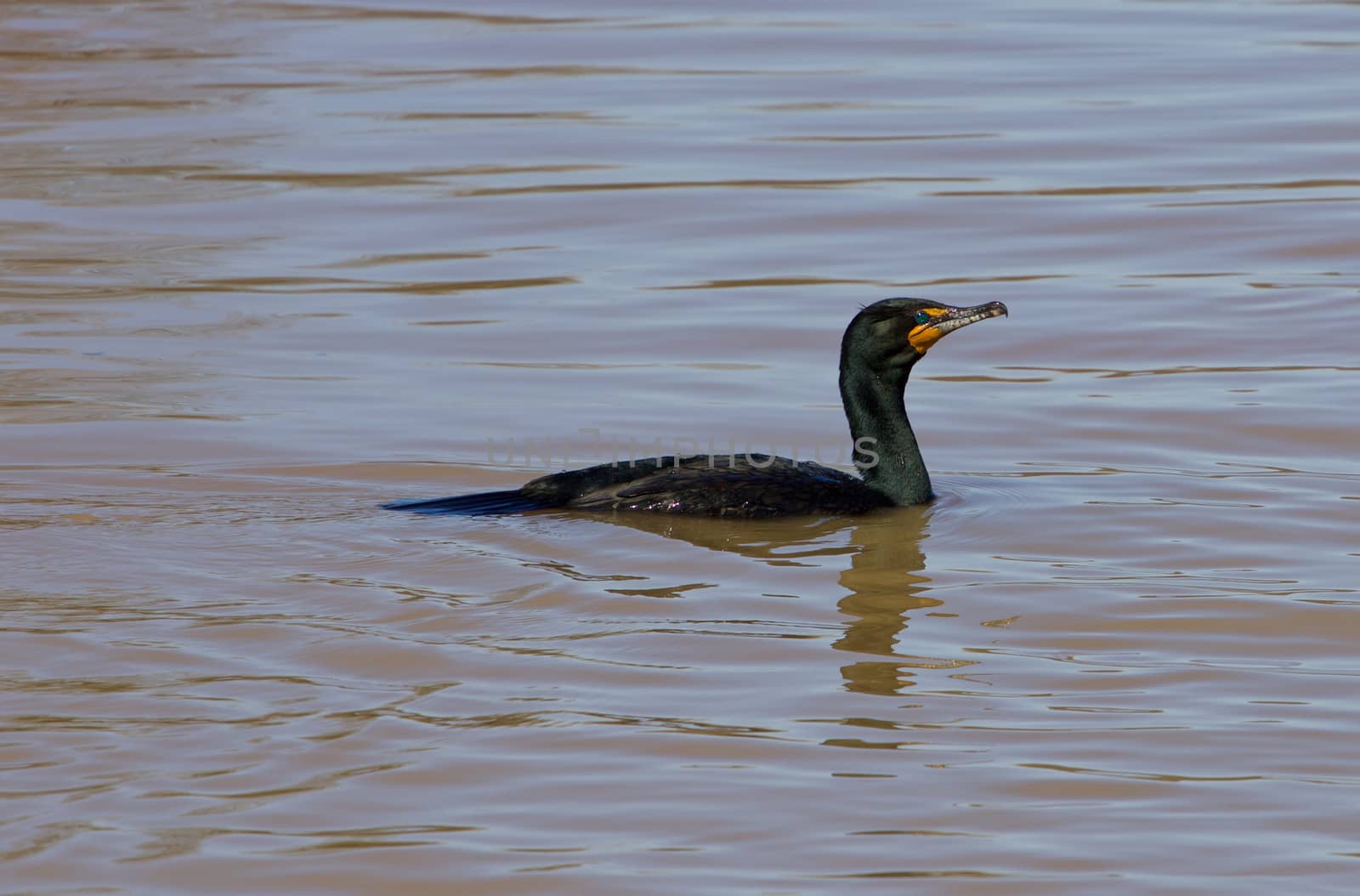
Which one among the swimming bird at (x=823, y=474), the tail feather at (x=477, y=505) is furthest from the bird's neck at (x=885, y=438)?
the tail feather at (x=477, y=505)

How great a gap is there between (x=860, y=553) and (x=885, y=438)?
2.67 feet

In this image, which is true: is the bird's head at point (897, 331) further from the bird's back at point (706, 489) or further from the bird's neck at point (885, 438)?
the bird's back at point (706, 489)

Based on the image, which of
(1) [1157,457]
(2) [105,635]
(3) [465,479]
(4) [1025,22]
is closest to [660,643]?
(2) [105,635]

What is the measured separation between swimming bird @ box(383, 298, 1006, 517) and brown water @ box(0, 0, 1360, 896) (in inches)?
5.0

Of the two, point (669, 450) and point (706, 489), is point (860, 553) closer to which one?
point (706, 489)

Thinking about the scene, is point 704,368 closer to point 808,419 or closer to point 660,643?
point 808,419

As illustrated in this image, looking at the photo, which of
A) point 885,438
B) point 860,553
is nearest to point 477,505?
point 860,553

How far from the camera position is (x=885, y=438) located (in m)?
8.59

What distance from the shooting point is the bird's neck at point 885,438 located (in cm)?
854

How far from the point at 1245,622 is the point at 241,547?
3.54 m

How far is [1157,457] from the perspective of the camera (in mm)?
9234

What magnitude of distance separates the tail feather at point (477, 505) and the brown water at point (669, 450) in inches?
4.6

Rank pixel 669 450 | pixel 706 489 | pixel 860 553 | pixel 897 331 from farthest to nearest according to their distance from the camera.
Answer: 1. pixel 669 450
2. pixel 897 331
3. pixel 706 489
4. pixel 860 553

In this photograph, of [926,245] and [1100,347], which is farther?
[926,245]
